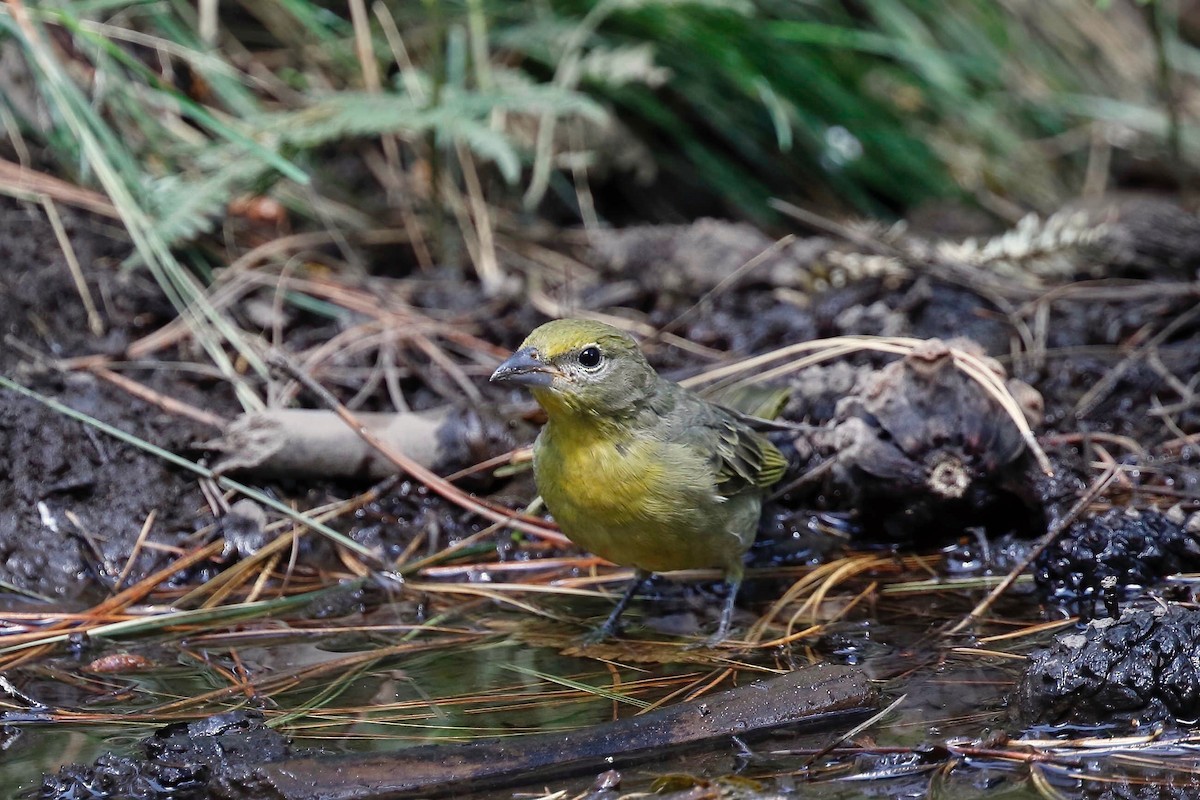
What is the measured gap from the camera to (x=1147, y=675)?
3.08 meters

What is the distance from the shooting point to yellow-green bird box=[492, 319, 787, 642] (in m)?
4.00

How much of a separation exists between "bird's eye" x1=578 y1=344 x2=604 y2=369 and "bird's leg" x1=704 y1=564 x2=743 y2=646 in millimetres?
922

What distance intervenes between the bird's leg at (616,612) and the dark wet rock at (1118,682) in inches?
55.6

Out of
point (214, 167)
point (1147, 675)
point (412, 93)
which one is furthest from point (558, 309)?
point (1147, 675)

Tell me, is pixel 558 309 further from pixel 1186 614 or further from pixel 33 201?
pixel 1186 614

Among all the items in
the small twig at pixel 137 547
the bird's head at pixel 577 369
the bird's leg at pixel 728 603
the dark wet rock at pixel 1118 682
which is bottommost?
the small twig at pixel 137 547

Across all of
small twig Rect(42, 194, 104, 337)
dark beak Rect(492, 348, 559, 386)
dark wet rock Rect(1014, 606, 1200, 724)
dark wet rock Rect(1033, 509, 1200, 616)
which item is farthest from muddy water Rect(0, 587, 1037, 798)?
small twig Rect(42, 194, 104, 337)

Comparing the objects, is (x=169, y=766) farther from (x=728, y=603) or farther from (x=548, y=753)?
(x=728, y=603)

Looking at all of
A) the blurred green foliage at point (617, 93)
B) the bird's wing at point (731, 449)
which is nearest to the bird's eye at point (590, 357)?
the bird's wing at point (731, 449)

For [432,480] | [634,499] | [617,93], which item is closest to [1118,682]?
[634,499]

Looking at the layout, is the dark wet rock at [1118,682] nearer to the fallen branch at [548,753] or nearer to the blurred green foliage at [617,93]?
the fallen branch at [548,753]

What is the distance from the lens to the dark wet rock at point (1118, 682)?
306cm

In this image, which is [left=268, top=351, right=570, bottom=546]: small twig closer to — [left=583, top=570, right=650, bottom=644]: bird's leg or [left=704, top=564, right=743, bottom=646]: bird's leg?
[left=583, top=570, right=650, bottom=644]: bird's leg

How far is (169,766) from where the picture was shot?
2877 mm
